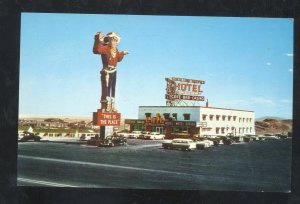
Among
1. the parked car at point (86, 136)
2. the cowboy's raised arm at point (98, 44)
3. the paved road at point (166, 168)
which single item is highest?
the cowboy's raised arm at point (98, 44)

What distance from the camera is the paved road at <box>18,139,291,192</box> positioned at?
4.75 meters

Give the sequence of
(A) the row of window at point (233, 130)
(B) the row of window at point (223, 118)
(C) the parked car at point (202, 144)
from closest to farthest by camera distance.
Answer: (B) the row of window at point (223, 118), (A) the row of window at point (233, 130), (C) the parked car at point (202, 144)

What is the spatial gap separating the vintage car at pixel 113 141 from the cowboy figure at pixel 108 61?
17.0 inches

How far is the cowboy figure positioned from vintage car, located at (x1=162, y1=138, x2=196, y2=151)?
918mm

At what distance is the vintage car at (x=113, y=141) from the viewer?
495 centimetres

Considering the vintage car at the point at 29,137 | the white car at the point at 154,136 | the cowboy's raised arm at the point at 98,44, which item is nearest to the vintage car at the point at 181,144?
the white car at the point at 154,136

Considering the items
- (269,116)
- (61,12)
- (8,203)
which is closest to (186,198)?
(269,116)

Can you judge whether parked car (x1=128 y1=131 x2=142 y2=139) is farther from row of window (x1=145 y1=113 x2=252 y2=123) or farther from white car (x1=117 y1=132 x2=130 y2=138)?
row of window (x1=145 y1=113 x2=252 y2=123)

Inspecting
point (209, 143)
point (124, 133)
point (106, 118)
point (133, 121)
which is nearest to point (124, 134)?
point (124, 133)

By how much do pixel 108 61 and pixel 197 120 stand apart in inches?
59.0

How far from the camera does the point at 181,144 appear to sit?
16.1 feet

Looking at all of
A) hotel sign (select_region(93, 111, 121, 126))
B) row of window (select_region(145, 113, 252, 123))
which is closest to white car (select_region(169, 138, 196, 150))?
row of window (select_region(145, 113, 252, 123))

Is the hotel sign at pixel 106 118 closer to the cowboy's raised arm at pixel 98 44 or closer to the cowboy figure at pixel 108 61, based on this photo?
the cowboy figure at pixel 108 61

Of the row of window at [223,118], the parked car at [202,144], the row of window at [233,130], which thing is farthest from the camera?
the parked car at [202,144]
